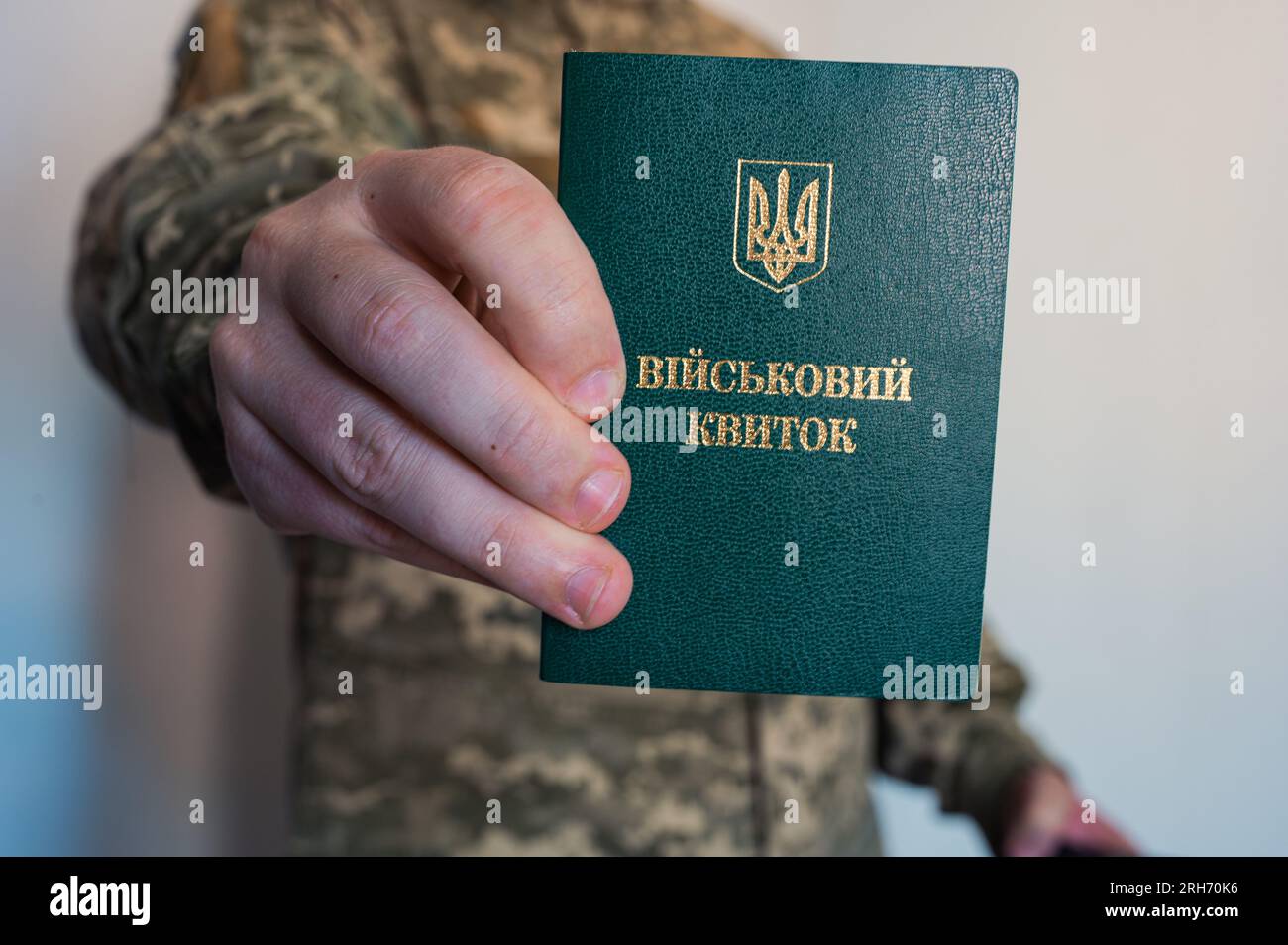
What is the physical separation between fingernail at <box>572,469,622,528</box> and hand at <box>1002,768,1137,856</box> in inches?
32.3

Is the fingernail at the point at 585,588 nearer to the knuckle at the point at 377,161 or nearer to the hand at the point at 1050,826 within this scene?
the knuckle at the point at 377,161

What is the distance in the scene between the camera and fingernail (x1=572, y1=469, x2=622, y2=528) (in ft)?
2.00

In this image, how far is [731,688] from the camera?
687mm

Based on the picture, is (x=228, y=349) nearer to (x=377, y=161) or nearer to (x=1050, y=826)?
(x=377, y=161)

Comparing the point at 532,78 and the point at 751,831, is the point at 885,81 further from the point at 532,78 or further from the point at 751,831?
the point at 751,831

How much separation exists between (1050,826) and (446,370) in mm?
979

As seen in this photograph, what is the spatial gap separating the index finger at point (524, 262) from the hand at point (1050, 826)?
0.88 meters

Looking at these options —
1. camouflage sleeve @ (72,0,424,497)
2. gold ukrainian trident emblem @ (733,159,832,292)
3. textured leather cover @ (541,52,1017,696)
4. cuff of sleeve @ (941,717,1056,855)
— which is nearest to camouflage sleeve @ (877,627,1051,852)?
cuff of sleeve @ (941,717,1056,855)

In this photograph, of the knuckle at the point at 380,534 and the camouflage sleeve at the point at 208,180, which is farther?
the camouflage sleeve at the point at 208,180

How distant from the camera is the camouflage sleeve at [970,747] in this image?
1.31m

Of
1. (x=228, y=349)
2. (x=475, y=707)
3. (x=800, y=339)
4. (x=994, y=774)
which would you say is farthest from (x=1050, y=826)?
(x=228, y=349)

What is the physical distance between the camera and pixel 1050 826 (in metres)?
1.20

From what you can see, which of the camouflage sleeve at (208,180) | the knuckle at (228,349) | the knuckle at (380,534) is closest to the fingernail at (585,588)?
the knuckle at (380,534)

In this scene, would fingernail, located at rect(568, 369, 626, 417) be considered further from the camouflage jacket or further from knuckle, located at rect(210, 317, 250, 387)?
the camouflage jacket
